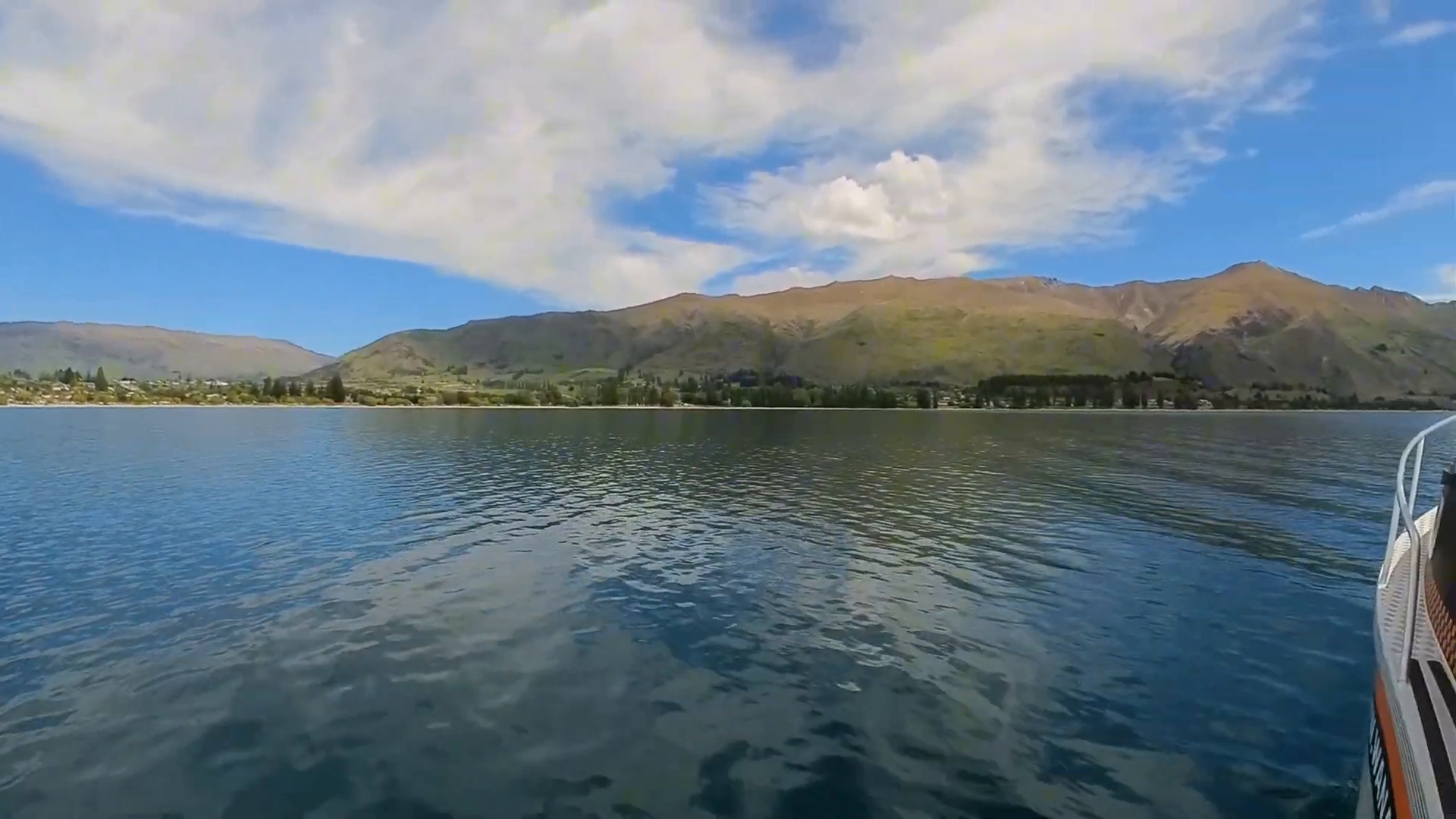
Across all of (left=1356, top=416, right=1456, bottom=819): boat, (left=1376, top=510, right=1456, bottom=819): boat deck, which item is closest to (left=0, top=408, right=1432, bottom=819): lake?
(left=1356, top=416, right=1456, bottom=819): boat

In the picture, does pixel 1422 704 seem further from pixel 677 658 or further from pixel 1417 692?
pixel 677 658

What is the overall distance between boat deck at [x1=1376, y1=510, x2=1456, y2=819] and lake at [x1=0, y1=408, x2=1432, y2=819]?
4.93 metres

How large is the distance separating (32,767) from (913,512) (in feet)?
166

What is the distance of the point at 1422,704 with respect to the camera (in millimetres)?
12055

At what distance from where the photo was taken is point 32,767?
57.7 ft

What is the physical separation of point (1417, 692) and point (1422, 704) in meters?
0.39

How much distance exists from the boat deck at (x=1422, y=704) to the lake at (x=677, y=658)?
16.2 feet

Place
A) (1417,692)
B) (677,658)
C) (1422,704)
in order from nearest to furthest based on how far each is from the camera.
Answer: (1422,704), (1417,692), (677,658)

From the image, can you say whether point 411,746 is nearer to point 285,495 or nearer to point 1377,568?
point 1377,568

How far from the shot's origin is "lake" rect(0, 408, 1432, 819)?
17188 millimetres

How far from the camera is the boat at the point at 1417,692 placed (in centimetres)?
1048

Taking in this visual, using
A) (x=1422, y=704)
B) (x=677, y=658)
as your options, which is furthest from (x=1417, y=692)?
(x=677, y=658)

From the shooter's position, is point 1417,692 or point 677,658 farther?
point 677,658

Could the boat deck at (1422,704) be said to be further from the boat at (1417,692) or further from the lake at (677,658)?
the lake at (677,658)
